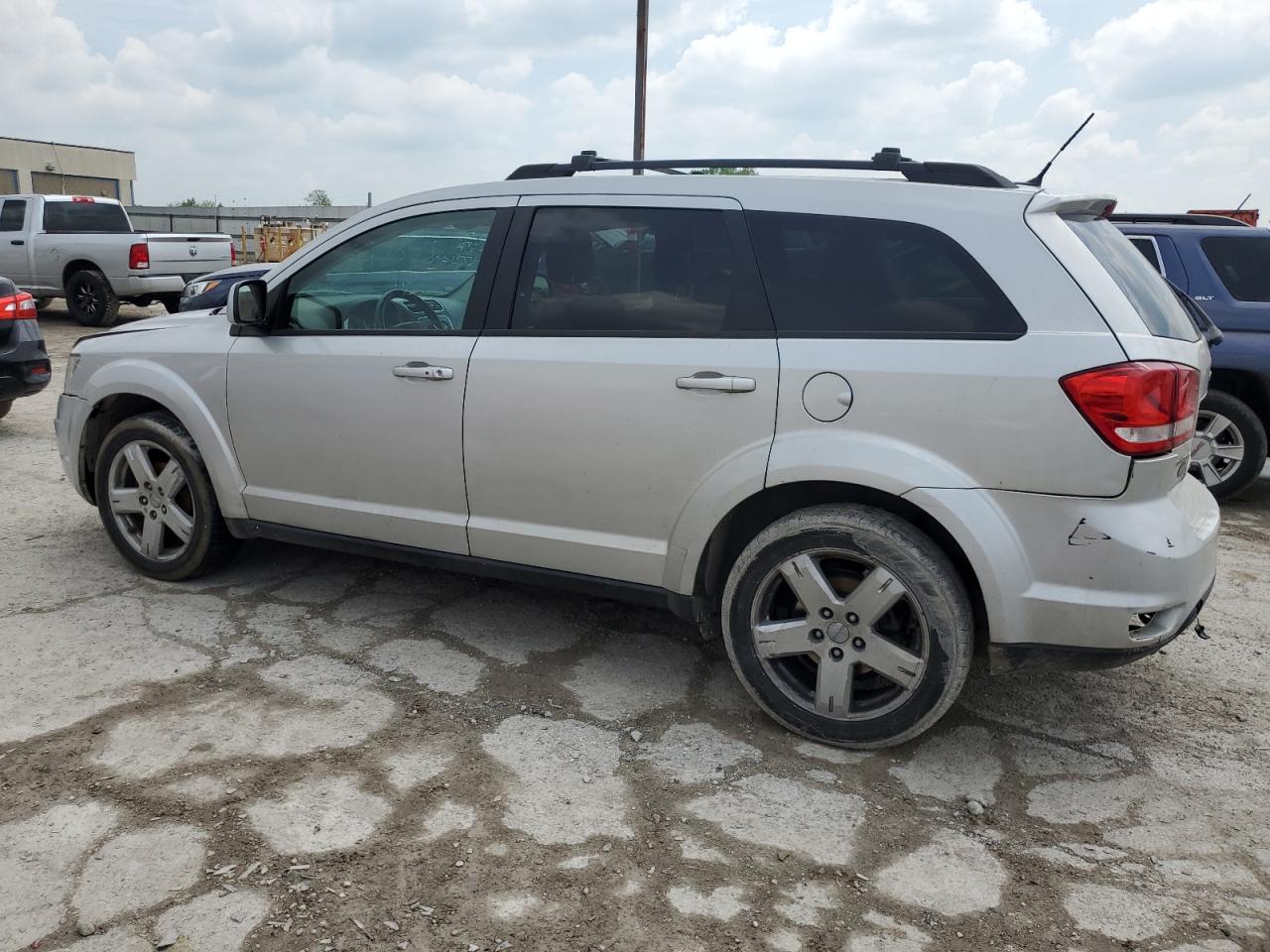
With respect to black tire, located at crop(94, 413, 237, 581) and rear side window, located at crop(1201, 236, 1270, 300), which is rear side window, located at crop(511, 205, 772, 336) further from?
rear side window, located at crop(1201, 236, 1270, 300)

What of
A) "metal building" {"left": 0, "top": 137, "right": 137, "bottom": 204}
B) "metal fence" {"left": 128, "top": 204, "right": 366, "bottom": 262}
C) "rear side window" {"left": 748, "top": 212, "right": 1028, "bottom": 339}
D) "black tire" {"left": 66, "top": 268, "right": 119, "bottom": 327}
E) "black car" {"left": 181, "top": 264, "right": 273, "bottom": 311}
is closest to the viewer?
"rear side window" {"left": 748, "top": 212, "right": 1028, "bottom": 339}

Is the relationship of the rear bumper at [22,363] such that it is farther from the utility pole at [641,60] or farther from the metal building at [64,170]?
the metal building at [64,170]

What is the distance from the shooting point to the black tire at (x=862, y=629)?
10.0 feet

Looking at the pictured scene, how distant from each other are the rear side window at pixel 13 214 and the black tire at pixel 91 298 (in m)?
1.21

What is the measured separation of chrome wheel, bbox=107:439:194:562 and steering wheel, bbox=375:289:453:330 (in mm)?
1260

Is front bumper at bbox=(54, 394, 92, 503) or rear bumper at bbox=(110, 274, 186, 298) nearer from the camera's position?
front bumper at bbox=(54, 394, 92, 503)

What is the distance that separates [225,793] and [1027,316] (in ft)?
8.80

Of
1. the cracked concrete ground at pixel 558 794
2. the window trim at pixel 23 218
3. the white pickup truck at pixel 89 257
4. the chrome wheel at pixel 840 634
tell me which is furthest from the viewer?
the window trim at pixel 23 218

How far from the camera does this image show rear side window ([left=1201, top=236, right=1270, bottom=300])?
6.57 m

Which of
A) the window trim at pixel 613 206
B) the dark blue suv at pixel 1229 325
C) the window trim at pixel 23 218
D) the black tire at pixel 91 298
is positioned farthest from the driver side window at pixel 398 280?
the window trim at pixel 23 218

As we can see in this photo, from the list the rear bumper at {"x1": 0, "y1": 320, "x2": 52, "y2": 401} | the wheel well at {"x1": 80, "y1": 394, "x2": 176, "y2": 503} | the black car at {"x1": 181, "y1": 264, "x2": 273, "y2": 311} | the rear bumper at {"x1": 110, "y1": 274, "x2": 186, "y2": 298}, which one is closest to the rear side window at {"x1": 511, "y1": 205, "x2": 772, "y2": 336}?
the wheel well at {"x1": 80, "y1": 394, "x2": 176, "y2": 503}

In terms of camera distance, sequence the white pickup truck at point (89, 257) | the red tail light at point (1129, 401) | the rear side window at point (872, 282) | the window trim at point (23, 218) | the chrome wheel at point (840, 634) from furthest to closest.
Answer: the window trim at point (23, 218), the white pickup truck at point (89, 257), the chrome wheel at point (840, 634), the rear side window at point (872, 282), the red tail light at point (1129, 401)

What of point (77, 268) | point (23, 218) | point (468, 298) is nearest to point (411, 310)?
point (468, 298)

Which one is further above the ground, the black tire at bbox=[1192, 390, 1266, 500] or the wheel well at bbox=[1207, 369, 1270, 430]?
the wheel well at bbox=[1207, 369, 1270, 430]
